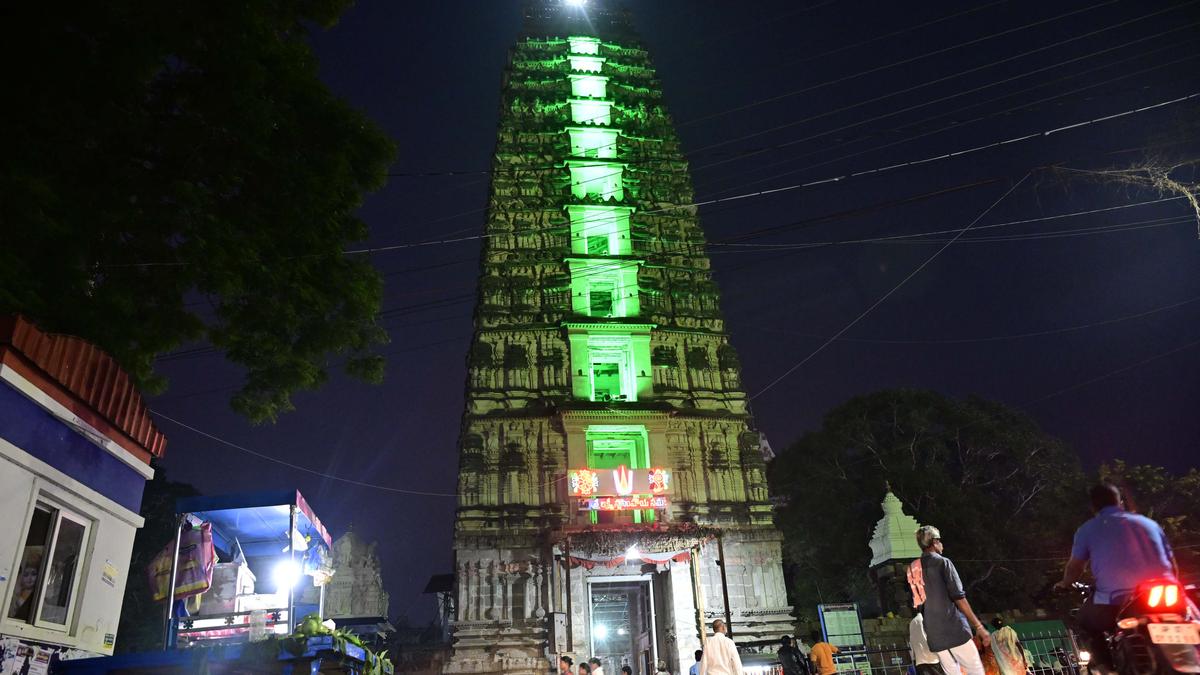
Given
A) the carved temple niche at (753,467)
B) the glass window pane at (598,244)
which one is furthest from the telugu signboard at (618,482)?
the glass window pane at (598,244)

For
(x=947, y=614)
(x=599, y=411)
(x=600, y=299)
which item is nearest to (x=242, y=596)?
(x=947, y=614)

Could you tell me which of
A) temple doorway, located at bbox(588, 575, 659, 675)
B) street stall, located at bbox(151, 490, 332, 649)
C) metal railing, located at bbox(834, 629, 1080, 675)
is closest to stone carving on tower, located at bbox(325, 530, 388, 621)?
temple doorway, located at bbox(588, 575, 659, 675)

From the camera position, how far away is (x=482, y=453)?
81.4 feet

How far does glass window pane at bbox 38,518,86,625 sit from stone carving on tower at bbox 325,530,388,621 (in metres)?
29.0

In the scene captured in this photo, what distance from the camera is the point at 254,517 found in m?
10.0

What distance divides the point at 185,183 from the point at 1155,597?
897cm

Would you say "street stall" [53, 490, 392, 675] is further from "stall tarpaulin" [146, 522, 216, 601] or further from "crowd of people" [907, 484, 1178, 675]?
"crowd of people" [907, 484, 1178, 675]

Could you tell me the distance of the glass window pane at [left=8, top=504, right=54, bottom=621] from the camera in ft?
20.5

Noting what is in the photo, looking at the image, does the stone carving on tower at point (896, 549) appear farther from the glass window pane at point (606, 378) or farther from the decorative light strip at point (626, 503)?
the glass window pane at point (606, 378)

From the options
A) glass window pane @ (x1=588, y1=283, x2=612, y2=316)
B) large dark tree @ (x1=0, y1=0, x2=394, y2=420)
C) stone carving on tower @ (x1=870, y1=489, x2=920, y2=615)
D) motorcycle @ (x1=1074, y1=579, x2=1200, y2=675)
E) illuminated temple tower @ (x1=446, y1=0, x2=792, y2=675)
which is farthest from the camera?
glass window pane @ (x1=588, y1=283, x2=612, y2=316)

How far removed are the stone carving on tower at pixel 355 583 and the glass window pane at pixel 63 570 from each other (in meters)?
29.0

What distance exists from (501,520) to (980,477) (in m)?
19.8

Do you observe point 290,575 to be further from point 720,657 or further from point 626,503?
point 626,503

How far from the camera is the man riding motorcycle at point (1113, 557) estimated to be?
4.63m
